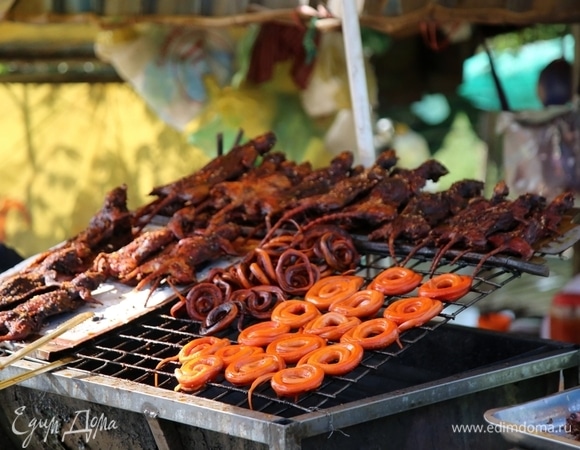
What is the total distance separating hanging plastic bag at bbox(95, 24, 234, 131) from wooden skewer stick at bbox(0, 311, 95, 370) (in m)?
4.06

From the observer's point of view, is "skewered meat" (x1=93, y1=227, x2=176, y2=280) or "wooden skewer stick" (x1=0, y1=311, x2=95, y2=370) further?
"skewered meat" (x1=93, y1=227, x2=176, y2=280)

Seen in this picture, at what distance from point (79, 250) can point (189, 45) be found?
3.36 meters

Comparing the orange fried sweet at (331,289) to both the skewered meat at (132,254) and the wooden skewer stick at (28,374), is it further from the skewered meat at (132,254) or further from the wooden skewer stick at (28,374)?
the wooden skewer stick at (28,374)

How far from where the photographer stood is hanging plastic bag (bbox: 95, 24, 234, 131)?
7855 millimetres

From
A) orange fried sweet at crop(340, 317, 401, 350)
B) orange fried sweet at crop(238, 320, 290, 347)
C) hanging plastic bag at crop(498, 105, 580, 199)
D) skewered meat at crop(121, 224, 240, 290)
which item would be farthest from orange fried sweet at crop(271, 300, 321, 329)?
hanging plastic bag at crop(498, 105, 580, 199)

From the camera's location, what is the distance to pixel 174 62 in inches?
310

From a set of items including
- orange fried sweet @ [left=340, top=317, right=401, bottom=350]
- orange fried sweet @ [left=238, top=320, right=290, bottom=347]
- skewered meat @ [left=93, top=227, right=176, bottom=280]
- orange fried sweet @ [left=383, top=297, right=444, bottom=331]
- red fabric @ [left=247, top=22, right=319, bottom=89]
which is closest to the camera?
orange fried sweet @ [left=340, top=317, right=401, bottom=350]

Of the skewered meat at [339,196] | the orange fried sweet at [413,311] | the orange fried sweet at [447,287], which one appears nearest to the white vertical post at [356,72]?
the skewered meat at [339,196]

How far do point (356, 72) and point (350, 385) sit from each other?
7.78ft

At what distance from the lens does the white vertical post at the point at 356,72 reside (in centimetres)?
535

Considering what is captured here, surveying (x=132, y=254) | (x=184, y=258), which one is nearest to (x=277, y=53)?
(x=132, y=254)

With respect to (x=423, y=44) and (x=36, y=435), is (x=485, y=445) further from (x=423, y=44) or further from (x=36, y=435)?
(x=423, y=44)

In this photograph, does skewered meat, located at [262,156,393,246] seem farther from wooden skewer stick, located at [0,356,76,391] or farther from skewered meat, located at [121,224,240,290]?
wooden skewer stick, located at [0,356,76,391]

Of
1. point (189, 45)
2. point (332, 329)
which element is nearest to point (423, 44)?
point (189, 45)
